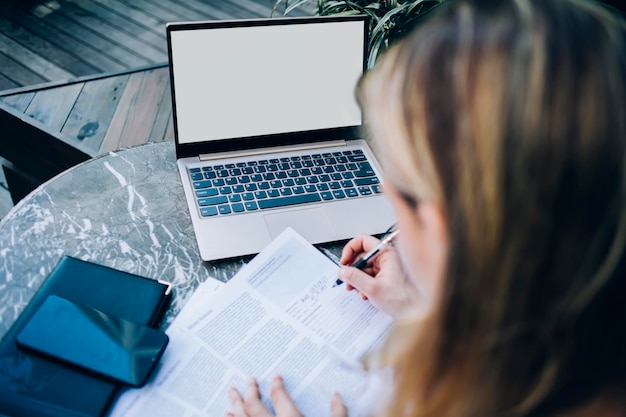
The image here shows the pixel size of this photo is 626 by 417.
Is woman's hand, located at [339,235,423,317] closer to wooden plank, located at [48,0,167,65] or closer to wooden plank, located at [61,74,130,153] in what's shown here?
wooden plank, located at [61,74,130,153]

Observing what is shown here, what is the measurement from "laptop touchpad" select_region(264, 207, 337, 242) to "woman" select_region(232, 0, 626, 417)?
38cm

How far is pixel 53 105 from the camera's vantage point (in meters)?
1.51

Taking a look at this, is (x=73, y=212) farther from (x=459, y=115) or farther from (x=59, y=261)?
(x=459, y=115)

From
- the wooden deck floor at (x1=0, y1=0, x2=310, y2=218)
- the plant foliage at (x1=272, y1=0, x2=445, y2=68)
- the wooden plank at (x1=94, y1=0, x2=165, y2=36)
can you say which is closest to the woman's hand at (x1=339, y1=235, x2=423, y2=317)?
the plant foliage at (x1=272, y1=0, x2=445, y2=68)

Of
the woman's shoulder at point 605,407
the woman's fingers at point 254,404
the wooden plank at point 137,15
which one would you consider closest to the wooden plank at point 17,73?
the wooden plank at point 137,15

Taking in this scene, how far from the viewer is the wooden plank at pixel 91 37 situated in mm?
2201

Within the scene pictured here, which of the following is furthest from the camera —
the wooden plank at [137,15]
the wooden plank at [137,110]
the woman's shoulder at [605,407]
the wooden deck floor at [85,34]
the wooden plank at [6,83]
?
the wooden plank at [137,15]

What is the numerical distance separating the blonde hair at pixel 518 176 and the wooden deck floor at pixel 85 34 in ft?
5.89

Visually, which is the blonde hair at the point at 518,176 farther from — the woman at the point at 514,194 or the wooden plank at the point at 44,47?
the wooden plank at the point at 44,47

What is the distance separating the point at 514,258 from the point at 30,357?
537mm

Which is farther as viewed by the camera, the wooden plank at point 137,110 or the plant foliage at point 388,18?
the wooden plank at point 137,110

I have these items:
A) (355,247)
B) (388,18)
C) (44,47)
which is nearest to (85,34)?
(44,47)

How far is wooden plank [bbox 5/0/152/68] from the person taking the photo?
2.20m

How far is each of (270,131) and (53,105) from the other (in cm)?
84
